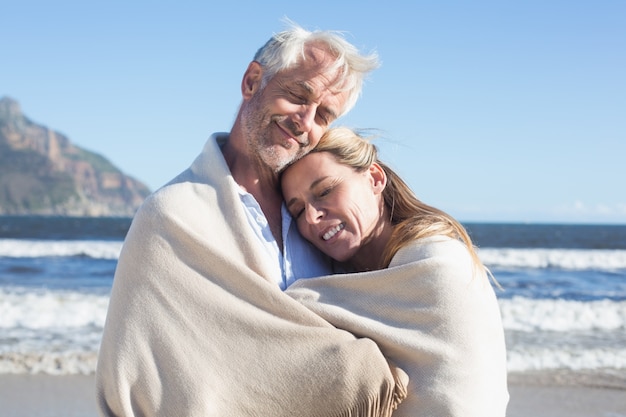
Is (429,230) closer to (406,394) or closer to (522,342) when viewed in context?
(406,394)

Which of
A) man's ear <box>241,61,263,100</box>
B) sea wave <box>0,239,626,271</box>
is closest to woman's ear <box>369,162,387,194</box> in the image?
man's ear <box>241,61,263,100</box>

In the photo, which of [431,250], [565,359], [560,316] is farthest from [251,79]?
[560,316]

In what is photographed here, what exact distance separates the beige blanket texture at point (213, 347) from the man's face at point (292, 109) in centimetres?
49

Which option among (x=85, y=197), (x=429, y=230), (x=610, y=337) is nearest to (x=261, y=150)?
(x=429, y=230)

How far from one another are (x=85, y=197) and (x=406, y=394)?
12974 cm

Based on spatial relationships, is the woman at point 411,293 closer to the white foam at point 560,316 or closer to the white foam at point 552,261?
the white foam at point 560,316

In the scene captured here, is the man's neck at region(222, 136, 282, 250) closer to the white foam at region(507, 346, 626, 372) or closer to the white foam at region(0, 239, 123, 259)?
the white foam at region(507, 346, 626, 372)

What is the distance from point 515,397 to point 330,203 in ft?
10.9

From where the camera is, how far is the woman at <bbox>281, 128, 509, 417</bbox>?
2346 mm

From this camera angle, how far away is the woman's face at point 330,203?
271cm

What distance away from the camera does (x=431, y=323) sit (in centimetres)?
238

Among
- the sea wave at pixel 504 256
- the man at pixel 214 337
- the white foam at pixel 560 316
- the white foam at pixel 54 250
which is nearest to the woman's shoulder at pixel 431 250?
the man at pixel 214 337

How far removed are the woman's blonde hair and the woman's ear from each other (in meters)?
0.04

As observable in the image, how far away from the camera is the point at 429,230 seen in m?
2.62
